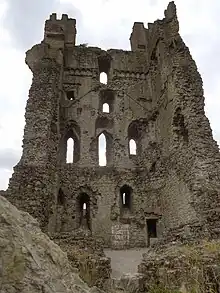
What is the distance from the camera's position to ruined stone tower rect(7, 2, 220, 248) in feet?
46.3

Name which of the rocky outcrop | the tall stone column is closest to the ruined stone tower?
the tall stone column

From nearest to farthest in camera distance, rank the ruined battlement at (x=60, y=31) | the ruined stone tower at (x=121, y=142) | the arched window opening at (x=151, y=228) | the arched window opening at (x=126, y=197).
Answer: the ruined stone tower at (x=121, y=142) < the arched window opening at (x=151, y=228) < the arched window opening at (x=126, y=197) < the ruined battlement at (x=60, y=31)

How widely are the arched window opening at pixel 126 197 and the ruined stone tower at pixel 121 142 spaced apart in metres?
0.06

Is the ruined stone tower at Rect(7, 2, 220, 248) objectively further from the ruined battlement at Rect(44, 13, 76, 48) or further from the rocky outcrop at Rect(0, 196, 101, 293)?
the rocky outcrop at Rect(0, 196, 101, 293)

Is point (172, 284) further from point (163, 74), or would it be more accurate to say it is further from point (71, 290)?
point (163, 74)

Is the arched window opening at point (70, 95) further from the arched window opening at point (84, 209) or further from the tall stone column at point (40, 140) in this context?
the arched window opening at point (84, 209)

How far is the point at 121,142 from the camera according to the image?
66.4 ft

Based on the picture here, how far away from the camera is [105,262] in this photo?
9.71 m

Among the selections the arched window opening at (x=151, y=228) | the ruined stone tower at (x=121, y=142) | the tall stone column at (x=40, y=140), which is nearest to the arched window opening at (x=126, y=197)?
the ruined stone tower at (x=121, y=142)

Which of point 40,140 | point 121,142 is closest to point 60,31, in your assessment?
point 121,142

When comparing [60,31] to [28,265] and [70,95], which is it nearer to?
[70,95]

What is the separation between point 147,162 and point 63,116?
5743mm

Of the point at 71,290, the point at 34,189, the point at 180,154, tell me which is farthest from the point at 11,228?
the point at 180,154

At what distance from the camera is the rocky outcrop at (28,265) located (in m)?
2.71
